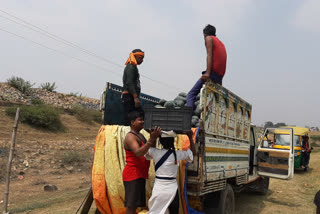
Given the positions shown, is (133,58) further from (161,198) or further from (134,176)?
(161,198)

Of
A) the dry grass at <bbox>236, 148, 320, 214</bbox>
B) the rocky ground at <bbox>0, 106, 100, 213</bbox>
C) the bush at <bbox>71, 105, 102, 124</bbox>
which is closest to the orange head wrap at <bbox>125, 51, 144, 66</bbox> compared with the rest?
the rocky ground at <bbox>0, 106, 100, 213</bbox>

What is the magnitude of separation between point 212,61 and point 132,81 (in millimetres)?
1343

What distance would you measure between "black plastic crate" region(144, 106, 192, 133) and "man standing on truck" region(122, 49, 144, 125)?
118cm

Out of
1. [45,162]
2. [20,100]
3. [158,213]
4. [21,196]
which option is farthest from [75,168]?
[20,100]

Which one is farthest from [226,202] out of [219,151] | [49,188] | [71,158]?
[71,158]

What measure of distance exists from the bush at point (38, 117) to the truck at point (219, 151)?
1210 centimetres

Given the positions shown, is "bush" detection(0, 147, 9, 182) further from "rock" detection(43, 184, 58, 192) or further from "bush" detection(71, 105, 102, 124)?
"bush" detection(71, 105, 102, 124)

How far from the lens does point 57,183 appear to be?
8258mm

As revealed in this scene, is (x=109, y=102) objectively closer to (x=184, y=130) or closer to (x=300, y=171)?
(x=184, y=130)

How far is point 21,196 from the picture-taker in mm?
6809

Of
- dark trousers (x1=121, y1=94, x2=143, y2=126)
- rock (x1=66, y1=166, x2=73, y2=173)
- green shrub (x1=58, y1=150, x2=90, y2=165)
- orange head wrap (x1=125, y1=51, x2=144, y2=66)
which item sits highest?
orange head wrap (x1=125, y1=51, x2=144, y2=66)

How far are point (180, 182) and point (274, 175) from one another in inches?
148

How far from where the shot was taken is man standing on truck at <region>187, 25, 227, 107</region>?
13.9 feet

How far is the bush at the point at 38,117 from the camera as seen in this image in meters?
15.4
